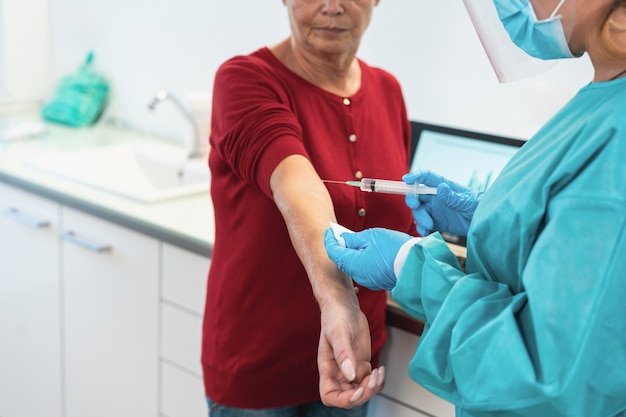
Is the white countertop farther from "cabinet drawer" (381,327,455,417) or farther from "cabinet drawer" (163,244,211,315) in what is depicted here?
"cabinet drawer" (381,327,455,417)

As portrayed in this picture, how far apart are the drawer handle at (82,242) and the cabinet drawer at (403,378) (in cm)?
84

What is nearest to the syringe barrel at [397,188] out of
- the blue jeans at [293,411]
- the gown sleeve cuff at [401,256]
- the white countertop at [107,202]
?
the gown sleeve cuff at [401,256]

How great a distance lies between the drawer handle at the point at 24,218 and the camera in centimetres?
215

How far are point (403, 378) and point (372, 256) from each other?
58 centimetres

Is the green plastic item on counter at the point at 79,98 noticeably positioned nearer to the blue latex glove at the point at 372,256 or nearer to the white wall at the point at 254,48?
the white wall at the point at 254,48

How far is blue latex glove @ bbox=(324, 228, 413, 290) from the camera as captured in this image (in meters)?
1.02

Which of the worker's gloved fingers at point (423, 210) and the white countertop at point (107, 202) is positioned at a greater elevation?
the worker's gloved fingers at point (423, 210)

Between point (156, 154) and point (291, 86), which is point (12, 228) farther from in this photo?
point (291, 86)

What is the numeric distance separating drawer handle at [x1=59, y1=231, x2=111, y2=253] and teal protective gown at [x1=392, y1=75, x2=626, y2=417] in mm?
1265

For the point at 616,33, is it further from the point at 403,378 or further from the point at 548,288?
the point at 403,378

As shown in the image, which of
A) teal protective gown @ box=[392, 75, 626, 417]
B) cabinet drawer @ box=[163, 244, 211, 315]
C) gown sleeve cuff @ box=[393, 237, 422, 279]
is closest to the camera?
teal protective gown @ box=[392, 75, 626, 417]

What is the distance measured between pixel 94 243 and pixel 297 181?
0.99m

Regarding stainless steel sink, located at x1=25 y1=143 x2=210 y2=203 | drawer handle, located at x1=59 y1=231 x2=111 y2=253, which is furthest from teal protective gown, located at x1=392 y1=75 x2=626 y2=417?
stainless steel sink, located at x1=25 y1=143 x2=210 y2=203

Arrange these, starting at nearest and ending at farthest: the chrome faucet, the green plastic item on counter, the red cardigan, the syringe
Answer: the syringe → the red cardigan → the chrome faucet → the green plastic item on counter
